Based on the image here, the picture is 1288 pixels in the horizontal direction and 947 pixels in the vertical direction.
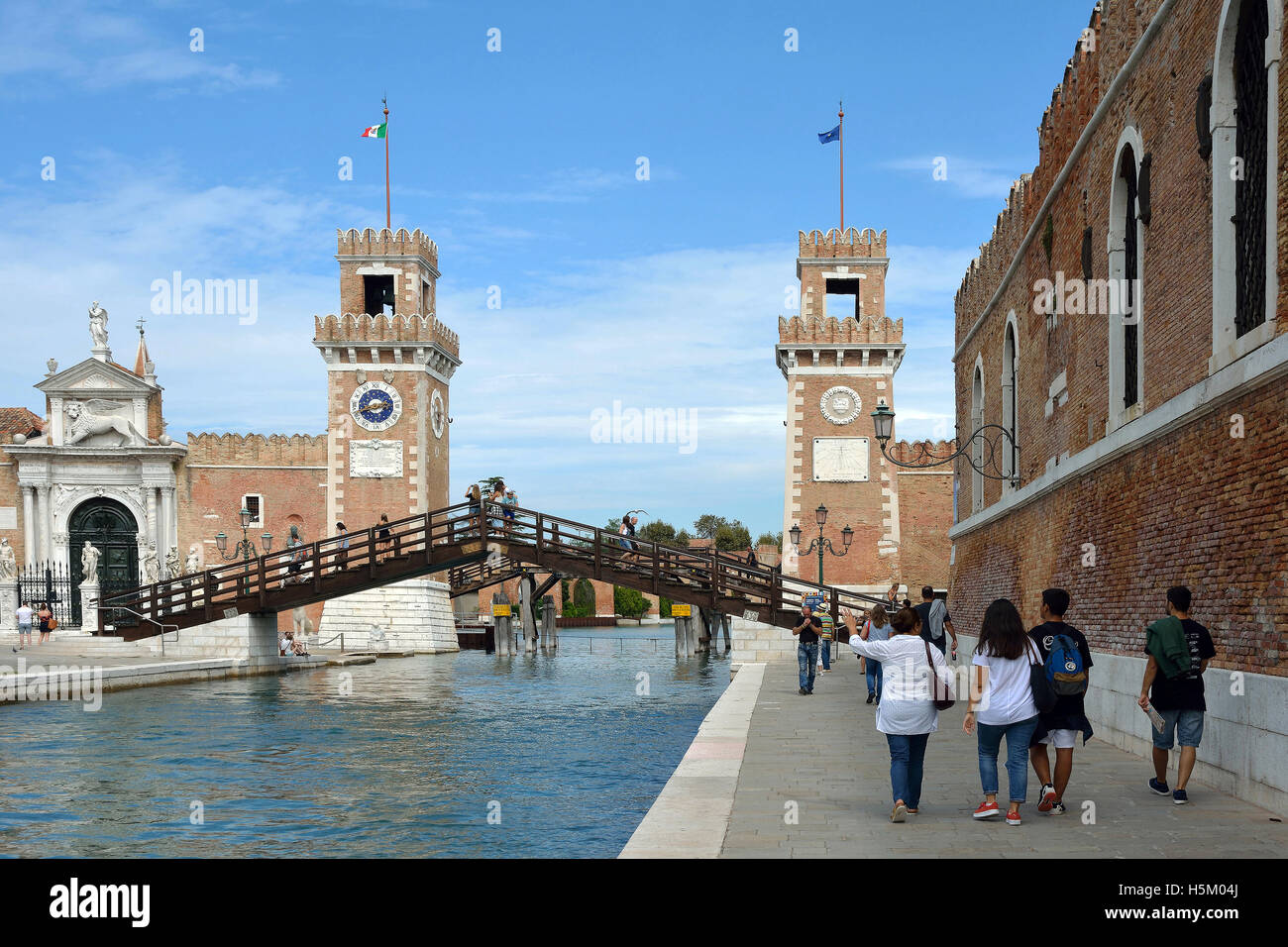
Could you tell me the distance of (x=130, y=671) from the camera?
23656 mm

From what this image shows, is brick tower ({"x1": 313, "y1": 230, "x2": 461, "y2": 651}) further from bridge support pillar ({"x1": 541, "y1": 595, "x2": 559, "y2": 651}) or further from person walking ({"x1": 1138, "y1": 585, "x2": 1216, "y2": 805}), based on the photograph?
person walking ({"x1": 1138, "y1": 585, "x2": 1216, "y2": 805})

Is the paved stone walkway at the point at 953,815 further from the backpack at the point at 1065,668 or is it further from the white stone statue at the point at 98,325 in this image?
the white stone statue at the point at 98,325

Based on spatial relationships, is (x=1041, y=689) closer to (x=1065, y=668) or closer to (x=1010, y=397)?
(x=1065, y=668)

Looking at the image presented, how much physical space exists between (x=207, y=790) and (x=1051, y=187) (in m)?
12.6

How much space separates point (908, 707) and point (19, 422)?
47.1 metres

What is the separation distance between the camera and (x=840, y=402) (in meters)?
44.2

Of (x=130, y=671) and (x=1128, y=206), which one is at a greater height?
(x=1128, y=206)

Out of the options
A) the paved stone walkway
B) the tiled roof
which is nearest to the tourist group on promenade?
the paved stone walkway

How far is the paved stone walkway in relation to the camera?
7.33 meters

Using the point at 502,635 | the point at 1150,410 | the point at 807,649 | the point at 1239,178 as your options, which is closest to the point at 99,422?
the point at 502,635

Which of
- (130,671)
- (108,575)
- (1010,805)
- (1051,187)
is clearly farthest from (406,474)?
(1010,805)

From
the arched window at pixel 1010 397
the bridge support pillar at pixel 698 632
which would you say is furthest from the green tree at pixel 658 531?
the arched window at pixel 1010 397

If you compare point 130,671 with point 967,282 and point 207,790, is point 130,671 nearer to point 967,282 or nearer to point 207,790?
point 207,790

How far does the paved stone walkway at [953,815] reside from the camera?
7328mm
